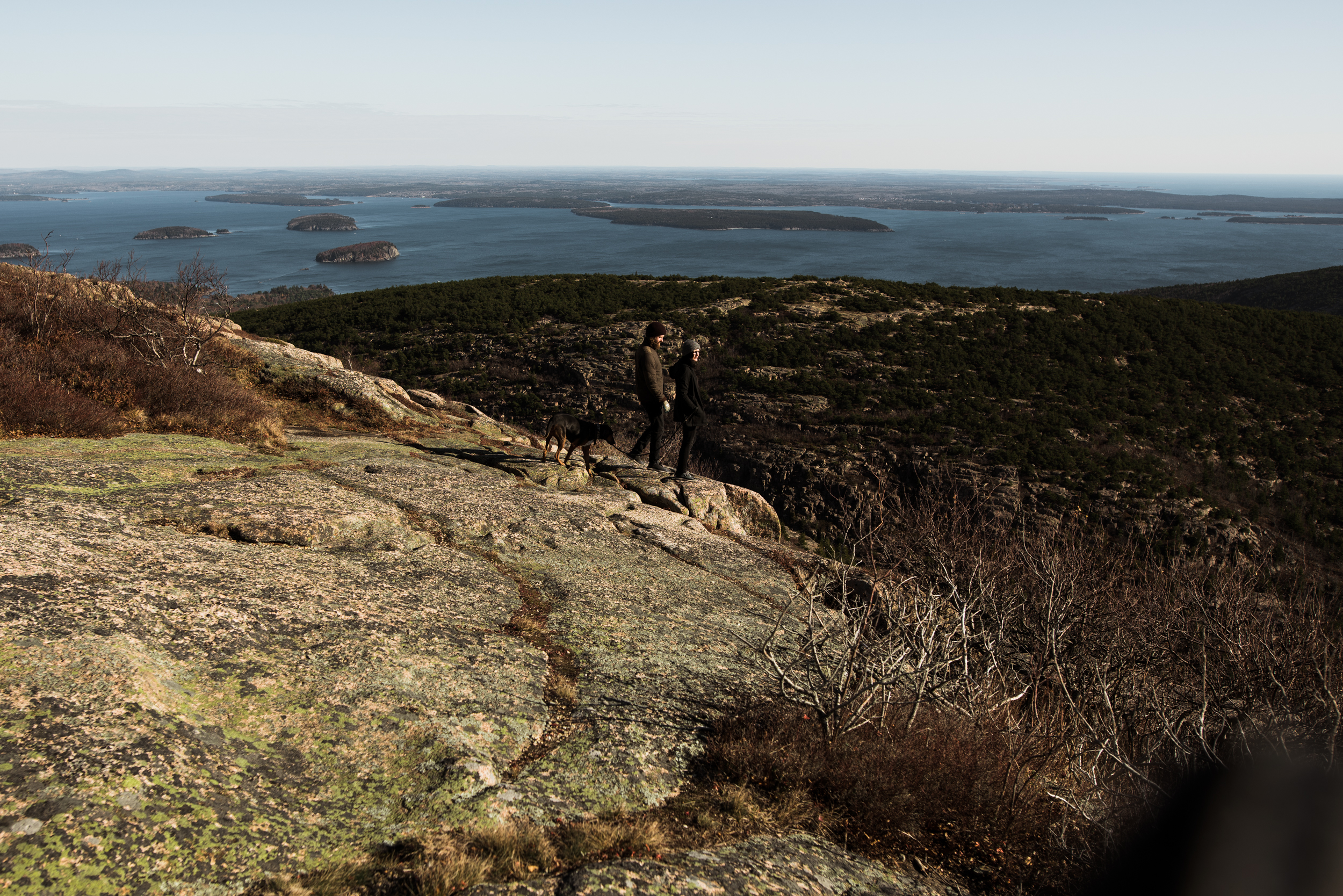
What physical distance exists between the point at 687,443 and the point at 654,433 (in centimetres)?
64

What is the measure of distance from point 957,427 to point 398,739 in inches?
1206

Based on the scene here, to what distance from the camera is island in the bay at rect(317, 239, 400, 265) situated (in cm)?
13975

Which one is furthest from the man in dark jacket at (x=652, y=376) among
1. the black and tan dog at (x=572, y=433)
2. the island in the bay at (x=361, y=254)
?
the island in the bay at (x=361, y=254)

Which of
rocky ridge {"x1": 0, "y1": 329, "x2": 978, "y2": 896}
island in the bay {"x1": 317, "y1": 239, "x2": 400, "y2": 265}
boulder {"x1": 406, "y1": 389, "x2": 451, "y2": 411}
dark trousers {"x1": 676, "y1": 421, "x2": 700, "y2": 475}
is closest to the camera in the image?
rocky ridge {"x1": 0, "y1": 329, "x2": 978, "y2": 896}

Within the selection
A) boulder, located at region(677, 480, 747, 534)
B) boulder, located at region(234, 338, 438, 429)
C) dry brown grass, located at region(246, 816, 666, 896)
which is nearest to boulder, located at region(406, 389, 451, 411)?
boulder, located at region(234, 338, 438, 429)

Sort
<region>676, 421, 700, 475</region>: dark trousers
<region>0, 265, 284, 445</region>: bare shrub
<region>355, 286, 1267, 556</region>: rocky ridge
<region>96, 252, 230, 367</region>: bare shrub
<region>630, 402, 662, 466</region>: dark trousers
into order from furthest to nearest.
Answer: <region>355, 286, 1267, 556</region>: rocky ridge
<region>96, 252, 230, 367</region>: bare shrub
<region>676, 421, 700, 475</region>: dark trousers
<region>630, 402, 662, 466</region>: dark trousers
<region>0, 265, 284, 445</region>: bare shrub

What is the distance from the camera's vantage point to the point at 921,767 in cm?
399

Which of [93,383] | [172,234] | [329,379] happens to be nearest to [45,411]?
[93,383]

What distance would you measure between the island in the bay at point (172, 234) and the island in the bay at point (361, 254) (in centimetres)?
6608

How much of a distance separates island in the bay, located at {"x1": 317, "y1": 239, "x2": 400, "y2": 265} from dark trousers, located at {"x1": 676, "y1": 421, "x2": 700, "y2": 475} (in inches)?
5894

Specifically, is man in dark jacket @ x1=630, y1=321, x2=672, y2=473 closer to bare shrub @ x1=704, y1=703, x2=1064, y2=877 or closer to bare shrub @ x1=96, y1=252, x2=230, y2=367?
bare shrub @ x1=704, y1=703, x2=1064, y2=877

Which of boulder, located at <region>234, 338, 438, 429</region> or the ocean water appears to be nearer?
boulder, located at <region>234, 338, 438, 429</region>

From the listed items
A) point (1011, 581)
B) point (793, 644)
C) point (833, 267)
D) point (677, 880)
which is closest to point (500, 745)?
point (677, 880)

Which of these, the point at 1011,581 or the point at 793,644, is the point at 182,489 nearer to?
the point at 793,644
